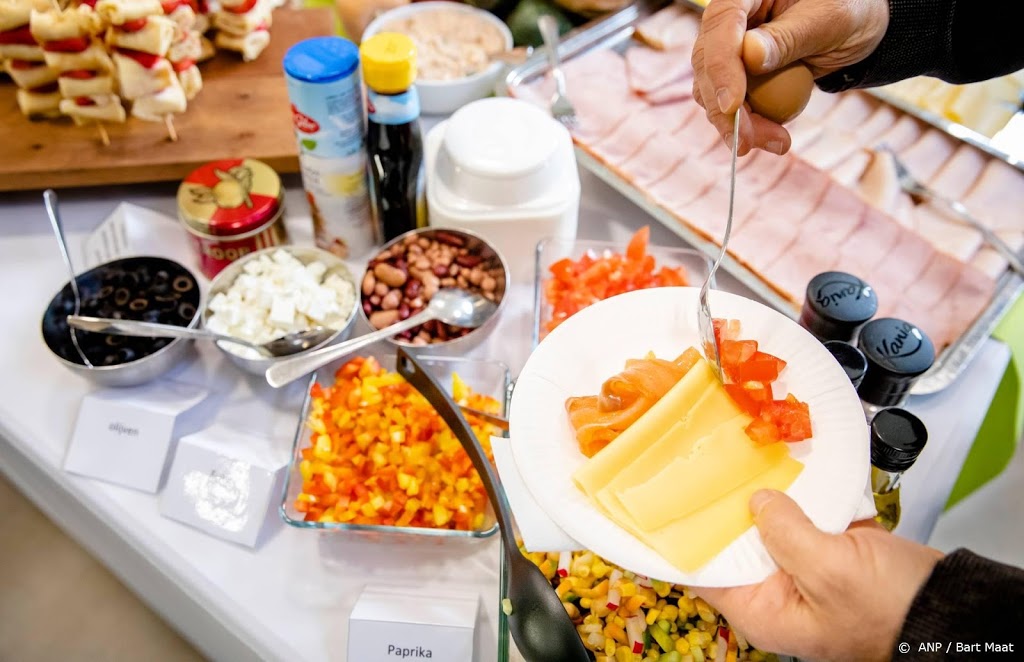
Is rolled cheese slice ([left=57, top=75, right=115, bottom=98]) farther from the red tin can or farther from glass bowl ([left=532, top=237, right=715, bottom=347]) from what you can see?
glass bowl ([left=532, top=237, right=715, bottom=347])

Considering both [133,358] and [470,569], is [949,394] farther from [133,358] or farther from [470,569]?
[133,358]

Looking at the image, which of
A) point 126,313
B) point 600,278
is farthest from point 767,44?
point 126,313

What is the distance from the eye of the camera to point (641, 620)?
0.95 meters

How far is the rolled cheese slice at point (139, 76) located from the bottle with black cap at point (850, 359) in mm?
1349

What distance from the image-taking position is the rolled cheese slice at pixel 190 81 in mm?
1606

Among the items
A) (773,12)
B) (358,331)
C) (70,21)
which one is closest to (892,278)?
(773,12)

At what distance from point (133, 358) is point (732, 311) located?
3.09ft

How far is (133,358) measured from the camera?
3.97 ft

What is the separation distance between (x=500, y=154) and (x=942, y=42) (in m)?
0.71

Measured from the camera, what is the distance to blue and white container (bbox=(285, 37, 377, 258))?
120 cm

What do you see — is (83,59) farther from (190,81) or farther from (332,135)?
(332,135)

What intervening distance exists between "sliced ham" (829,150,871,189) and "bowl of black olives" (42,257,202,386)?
1306mm

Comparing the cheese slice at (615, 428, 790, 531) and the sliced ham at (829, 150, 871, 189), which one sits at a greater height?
the cheese slice at (615, 428, 790, 531)

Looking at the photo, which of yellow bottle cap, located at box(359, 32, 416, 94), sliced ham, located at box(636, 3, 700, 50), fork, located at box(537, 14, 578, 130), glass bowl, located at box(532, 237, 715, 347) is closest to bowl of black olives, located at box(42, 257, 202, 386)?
yellow bottle cap, located at box(359, 32, 416, 94)
